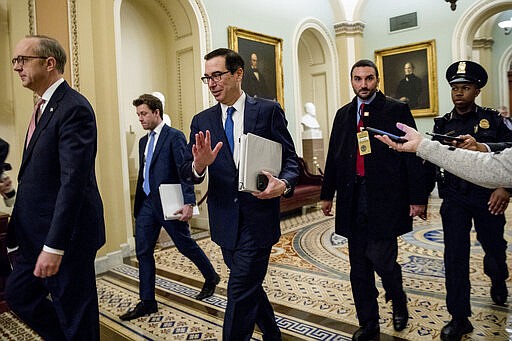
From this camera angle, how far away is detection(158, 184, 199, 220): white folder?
3.31 metres

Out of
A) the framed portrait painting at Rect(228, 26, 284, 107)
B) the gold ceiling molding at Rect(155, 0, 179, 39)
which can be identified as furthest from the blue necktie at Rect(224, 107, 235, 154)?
the gold ceiling molding at Rect(155, 0, 179, 39)

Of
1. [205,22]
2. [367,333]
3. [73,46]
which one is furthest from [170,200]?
[205,22]

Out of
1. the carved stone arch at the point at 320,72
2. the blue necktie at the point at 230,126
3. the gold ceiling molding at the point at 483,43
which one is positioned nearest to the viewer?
the blue necktie at the point at 230,126

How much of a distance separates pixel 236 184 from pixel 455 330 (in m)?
1.77

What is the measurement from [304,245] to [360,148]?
3.23 metres

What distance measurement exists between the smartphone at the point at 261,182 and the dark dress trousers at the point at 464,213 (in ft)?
4.76

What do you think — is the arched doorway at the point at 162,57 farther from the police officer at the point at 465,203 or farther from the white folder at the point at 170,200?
the police officer at the point at 465,203

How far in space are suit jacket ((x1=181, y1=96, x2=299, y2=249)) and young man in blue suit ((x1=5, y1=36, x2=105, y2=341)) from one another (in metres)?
0.58

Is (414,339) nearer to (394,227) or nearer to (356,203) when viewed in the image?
(394,227)

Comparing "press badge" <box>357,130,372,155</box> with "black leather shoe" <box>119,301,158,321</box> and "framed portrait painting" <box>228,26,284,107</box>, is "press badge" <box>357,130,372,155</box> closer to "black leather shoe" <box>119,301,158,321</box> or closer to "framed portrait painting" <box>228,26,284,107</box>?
"black leather shoe" <box>119,301,158,321</box>

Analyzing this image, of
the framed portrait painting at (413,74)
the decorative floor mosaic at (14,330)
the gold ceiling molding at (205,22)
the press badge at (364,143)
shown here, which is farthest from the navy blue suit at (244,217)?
the framed portrait painting at (413,74)

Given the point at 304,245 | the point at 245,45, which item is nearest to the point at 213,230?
the point at 304,245

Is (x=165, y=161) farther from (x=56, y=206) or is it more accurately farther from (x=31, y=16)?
(x=31, y=16)

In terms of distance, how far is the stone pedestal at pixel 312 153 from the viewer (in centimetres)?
976
